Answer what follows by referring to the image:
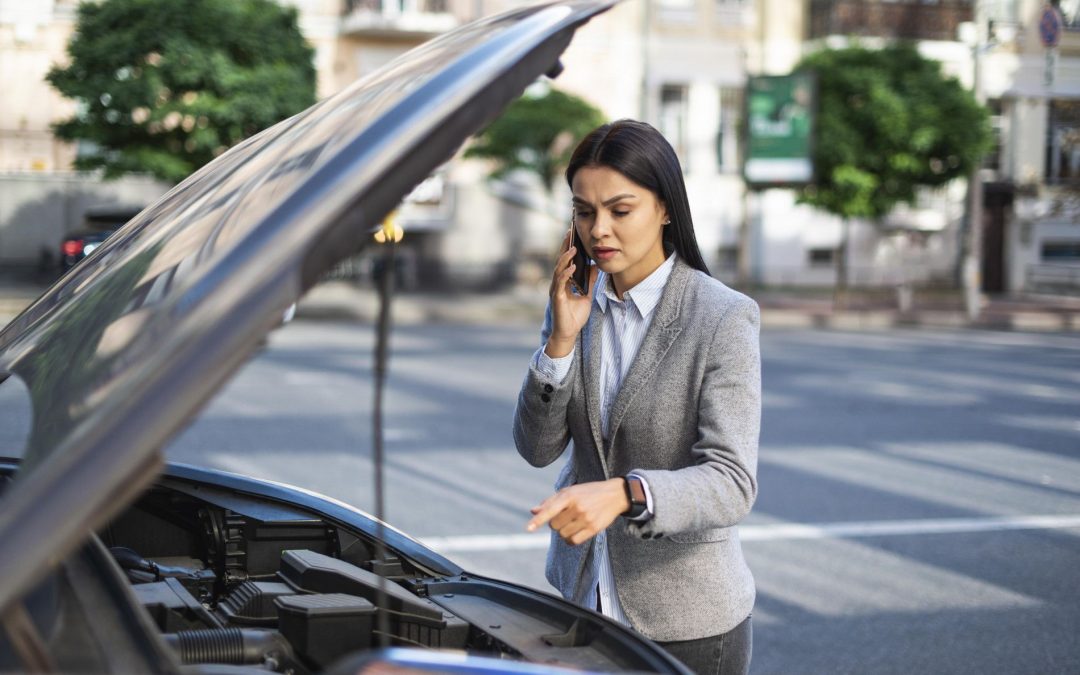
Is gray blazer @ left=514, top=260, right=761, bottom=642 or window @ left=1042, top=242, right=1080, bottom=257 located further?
window @ left=1042, top=242, right=1080, bottom=257

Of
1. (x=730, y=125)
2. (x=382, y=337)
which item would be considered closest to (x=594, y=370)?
(x=382, y=337)

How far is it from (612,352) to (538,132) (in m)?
21.8

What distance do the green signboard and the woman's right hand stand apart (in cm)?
2341

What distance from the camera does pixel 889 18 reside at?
105ft

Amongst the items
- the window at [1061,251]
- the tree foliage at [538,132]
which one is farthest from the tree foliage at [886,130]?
the window at [1061,251]

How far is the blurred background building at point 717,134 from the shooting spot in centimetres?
2556

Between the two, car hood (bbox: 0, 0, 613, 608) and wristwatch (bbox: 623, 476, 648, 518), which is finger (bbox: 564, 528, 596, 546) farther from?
car hood (bbox: 0, 0, 613, 608)

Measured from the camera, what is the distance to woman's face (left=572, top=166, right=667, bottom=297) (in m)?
2.13

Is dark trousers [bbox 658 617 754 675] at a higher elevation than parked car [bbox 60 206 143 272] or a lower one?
lower

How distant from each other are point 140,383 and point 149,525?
1535 mm

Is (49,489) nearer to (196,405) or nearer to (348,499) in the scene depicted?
(196,405)

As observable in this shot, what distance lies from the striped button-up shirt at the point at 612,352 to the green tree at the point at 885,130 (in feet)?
77.1

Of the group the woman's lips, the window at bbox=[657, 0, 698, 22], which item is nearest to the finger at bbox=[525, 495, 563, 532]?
the woman's lips

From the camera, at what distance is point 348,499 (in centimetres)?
718
